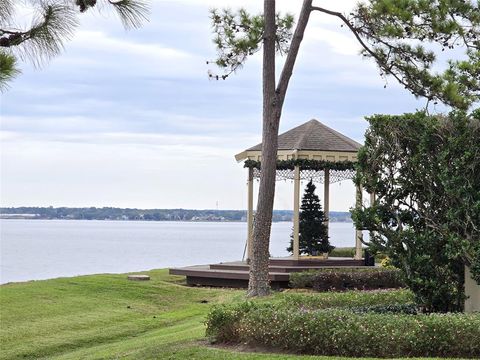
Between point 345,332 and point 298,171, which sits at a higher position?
point 298,171

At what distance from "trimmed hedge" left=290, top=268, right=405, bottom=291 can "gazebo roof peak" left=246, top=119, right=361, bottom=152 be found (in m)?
3.89

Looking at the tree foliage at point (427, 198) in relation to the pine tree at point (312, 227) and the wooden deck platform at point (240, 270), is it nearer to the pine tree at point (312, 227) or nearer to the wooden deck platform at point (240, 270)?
the wooden deck platform at point (240, 270)

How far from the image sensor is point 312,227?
21344mm

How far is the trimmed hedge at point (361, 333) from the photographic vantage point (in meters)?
9.06

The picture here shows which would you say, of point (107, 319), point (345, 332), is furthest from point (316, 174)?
point (345, 332)

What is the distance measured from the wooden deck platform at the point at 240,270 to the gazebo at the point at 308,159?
409 mm

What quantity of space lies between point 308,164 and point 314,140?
86 centimetres

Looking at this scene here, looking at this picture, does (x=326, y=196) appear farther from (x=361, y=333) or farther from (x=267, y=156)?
(x=361, y=333)

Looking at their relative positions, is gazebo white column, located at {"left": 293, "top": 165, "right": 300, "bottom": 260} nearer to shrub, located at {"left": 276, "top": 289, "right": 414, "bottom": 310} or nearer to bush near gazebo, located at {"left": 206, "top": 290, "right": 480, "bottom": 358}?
shrub, located at {"left": 276, "top": 289, "right": 414, "bottom": 310}

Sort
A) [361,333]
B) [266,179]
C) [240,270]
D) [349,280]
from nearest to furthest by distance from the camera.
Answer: [361,333] → [266,179] → [349,280] → [240,270]

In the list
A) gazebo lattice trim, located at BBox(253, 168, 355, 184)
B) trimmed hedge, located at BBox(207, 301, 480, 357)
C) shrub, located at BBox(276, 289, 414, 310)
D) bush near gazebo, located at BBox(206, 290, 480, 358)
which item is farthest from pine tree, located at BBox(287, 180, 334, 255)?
trimmed hedge, located at BBox(207, 301, 480, 357)

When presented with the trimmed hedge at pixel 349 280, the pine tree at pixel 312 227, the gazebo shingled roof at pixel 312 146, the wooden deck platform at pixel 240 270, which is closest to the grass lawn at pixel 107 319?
the wooden deck platform at pixel 240 270

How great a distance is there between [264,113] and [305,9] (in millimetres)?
2182

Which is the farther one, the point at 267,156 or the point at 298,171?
the point at 298,171
